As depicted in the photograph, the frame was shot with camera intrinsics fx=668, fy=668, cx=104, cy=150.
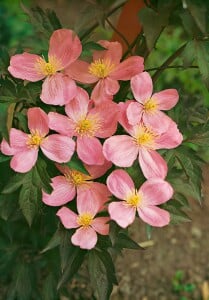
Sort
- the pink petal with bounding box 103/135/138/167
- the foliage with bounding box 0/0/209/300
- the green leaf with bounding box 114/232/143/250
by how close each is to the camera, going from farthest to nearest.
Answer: the green leaf with bounding box 114/232/143/250 < the pink petal with bounding box 103/135/138/167 < the foliage with bounding box 0/0/209/300

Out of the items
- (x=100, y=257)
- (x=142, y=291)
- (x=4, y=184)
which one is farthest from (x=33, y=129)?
(x=142, y=291)

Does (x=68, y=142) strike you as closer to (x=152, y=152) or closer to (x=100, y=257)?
(x=152, y=152)

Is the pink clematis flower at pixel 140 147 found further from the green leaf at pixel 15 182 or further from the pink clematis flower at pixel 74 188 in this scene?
the green leaf at pixel 15 182

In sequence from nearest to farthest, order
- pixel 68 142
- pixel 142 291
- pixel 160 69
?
pixel 68 142 < pixel 160 69 < pixel 142 291

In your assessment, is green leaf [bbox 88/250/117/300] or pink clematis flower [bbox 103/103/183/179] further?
green leaf [bbox 88/250/117/300]

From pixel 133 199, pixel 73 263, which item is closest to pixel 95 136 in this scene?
pixel 133 199

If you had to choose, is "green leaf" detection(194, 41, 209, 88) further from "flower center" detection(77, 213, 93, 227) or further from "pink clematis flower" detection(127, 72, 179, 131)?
"flower center" detection(77, 213, 93, 227)

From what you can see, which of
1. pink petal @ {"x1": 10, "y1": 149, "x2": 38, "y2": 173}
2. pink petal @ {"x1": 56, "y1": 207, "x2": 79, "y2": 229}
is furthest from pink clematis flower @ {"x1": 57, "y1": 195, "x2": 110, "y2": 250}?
pink petal @ {"x1": 10, "y1": 149, "x2": 38, "y2": 173}
